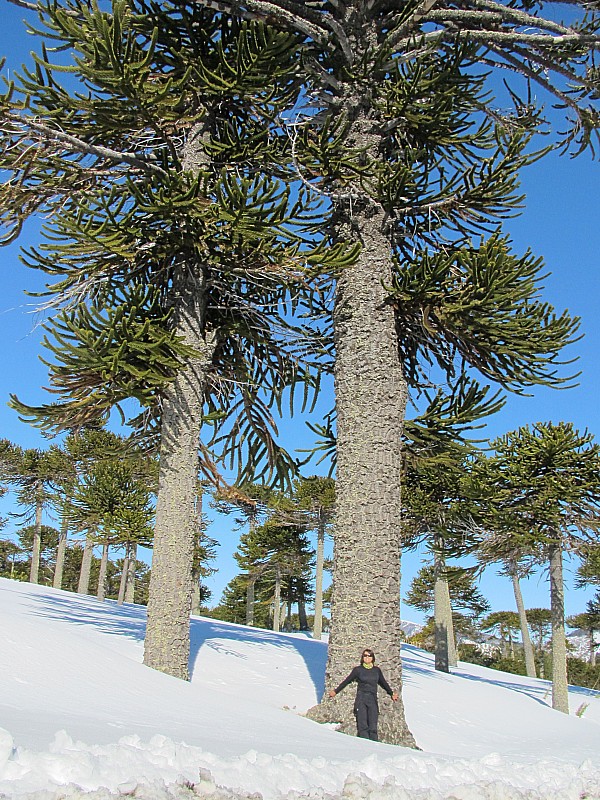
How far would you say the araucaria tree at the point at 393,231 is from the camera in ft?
24.7

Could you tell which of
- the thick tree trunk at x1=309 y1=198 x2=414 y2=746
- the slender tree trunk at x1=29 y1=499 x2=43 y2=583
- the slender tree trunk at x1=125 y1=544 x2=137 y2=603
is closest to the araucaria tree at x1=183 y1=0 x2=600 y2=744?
the thick tree trunk at x1=309 y1=198 x2=414 y2=746

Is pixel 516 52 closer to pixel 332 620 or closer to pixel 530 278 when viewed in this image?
pixel 530 278

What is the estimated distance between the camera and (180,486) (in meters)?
7.88

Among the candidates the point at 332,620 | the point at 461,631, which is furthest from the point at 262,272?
the point at 461,631

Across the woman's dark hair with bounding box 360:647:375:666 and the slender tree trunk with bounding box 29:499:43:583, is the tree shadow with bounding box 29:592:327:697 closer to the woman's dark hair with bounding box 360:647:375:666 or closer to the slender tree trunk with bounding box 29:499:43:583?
the woman's dark hair with bounding box 360:647:375:666

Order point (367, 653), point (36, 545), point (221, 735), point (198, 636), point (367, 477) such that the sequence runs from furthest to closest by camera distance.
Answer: point (36, 545) < point (198, 636) < point (367, 477) < point (367, 653) < point (221, 735)

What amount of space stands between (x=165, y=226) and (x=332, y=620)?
17.4 ft

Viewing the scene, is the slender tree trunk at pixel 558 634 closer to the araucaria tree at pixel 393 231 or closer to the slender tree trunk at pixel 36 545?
the araucaria tree at pixel 393 231

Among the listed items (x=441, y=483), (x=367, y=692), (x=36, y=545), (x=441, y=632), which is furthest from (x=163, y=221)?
(x=36, y=545)

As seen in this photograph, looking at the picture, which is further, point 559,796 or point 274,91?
point 274,91

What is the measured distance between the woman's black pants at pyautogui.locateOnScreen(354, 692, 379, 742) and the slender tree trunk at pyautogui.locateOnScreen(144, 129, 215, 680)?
1983 millimetres

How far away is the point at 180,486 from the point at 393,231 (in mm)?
4797

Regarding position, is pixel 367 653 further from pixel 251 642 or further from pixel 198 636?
pixel 251 642

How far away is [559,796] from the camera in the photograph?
275cm
